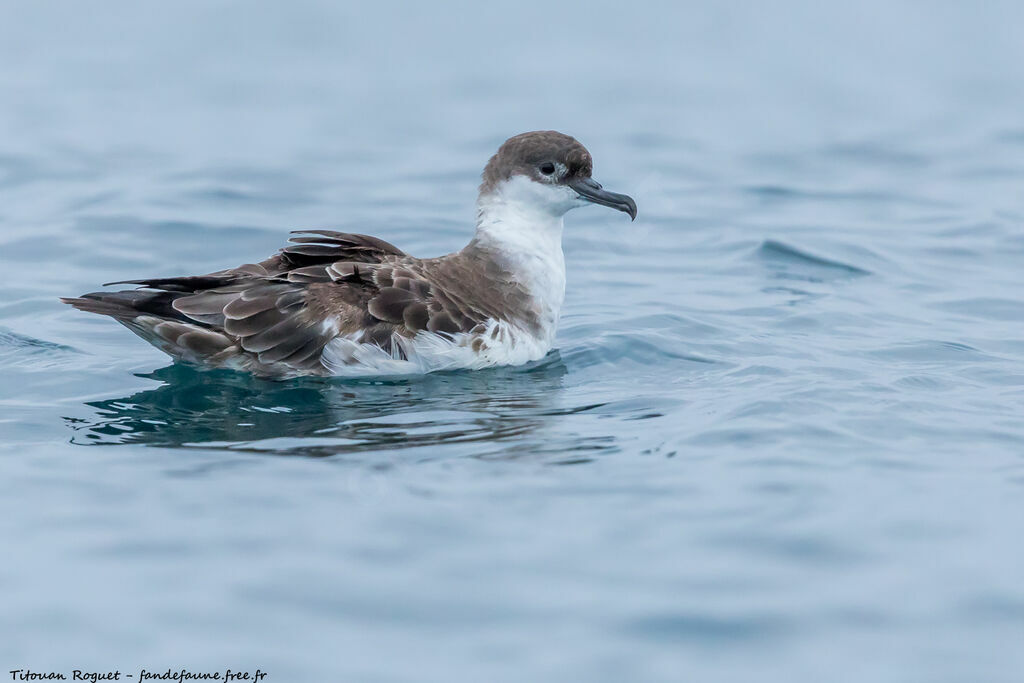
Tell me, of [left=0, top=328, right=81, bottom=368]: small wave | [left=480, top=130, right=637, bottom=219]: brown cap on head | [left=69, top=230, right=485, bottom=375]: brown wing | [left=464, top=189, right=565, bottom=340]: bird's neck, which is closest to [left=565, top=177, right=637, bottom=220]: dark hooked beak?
[left=480, top=130, right=637, bottom=219]: brown cap on head

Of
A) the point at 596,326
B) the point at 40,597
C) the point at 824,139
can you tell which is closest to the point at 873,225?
the point at 824,139

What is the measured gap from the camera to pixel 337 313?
8.64 meters

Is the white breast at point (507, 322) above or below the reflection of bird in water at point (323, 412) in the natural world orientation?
above

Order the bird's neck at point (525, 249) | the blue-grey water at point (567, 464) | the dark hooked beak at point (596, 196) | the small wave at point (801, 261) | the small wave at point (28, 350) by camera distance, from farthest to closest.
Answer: the small wave at point (801, 261)
the dark hooked beak at point (596, 196)
the bird's neck at point (525, 249)
the small wave at point (28, 350)
the blue-grey water at point (567, 464)

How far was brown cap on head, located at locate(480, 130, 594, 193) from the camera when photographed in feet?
30.9

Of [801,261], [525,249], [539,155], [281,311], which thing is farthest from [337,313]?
[801,261]

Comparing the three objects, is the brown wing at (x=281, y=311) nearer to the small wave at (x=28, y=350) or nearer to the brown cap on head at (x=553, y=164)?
the small wave at (x=28, y=350)

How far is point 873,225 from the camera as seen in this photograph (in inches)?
537

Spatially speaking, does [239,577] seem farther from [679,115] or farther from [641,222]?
[679,115]

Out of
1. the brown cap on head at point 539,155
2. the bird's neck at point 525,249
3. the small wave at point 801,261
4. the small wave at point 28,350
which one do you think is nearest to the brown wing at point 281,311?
the bird's neck at point 525,249

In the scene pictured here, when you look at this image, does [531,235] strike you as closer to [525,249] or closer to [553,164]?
[525,249]

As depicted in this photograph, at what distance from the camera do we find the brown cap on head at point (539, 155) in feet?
30.9

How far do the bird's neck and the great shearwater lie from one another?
0.23 feet

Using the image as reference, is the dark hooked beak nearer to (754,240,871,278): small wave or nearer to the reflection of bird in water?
the reflection of bird in water
